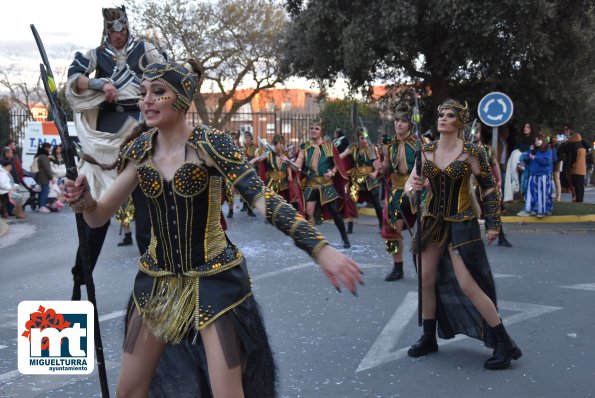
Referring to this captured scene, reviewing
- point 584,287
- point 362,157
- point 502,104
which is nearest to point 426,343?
point 584,287

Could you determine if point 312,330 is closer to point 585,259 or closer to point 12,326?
point 12,326

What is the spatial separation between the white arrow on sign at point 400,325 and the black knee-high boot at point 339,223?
338 cm

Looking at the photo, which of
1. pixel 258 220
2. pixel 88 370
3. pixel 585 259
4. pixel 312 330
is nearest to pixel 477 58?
pixel 258 220

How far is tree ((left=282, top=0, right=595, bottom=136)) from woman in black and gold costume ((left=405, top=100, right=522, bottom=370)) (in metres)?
12.0

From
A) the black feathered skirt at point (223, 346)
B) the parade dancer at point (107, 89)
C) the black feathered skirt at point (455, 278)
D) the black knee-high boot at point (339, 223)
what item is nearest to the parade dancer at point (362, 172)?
the black knee-high boot at point (339, 223)

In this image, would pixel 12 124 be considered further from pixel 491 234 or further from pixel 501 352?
pixel 501 352

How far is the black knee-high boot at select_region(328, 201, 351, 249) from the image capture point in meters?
10.8

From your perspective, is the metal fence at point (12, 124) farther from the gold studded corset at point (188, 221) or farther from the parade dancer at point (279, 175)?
the gold studded corset at point (188, 221)

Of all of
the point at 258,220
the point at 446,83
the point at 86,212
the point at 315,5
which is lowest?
the point at 258,220

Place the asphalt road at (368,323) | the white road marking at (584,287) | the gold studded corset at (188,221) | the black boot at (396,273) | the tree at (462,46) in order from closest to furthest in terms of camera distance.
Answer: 1. the gold studded corset at (188,221)
2. the asphalt road at (368,323)
3. the white road marking at (584,287)
4. the black boot at (396,273)
5. the tree at (462,46)

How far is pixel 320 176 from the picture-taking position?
38.1ft

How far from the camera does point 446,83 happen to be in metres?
20.2

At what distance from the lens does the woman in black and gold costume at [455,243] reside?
5.14m

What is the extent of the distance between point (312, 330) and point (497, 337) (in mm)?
1615
